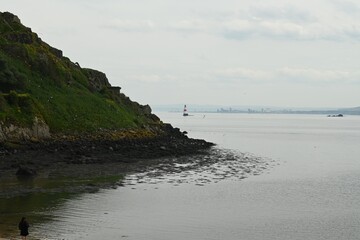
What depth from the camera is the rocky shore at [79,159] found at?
50.7 meters

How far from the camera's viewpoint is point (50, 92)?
8950 centimetres

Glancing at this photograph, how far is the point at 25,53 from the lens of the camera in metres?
95.0

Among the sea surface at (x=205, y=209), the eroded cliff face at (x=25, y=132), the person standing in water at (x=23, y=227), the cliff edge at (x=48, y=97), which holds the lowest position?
the sea surface at (x=205, y=209)

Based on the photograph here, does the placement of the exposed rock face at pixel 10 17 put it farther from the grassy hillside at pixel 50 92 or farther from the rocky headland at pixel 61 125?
the grassy hillside at pixel 50 92

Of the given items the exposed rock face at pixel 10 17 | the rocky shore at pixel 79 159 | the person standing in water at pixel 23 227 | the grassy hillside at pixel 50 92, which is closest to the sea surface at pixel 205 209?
the person standing in water at pixel 23 227

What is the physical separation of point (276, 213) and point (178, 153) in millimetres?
45782

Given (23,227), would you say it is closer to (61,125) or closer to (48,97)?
(61,125)

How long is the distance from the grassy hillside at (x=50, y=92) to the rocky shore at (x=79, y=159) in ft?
16.6

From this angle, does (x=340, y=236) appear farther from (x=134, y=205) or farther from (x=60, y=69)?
(x=60, y=69)

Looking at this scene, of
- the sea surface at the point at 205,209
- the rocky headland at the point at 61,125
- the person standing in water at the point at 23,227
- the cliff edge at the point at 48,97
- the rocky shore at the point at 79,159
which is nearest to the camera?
the person standing in water at the point at 23,227

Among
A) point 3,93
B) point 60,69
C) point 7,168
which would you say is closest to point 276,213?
point 7,168

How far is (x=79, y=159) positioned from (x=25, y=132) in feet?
35.8

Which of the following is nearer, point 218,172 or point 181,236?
point 181,236

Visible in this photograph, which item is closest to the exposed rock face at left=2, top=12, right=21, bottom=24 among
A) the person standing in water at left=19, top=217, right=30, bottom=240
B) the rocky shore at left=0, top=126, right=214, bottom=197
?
the rocky shore at left=0, top=126, right=214, bottom=197
